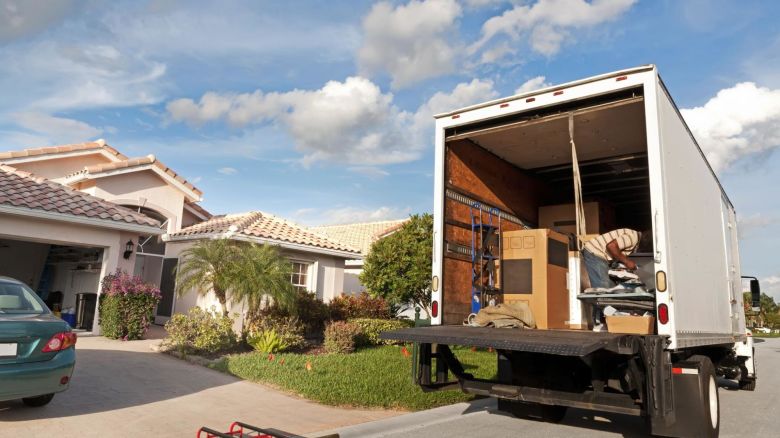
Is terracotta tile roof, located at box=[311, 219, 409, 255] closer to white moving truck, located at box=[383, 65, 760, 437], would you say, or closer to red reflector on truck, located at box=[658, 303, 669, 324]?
white moving truck, located at box=[383, 65, 760, 437]

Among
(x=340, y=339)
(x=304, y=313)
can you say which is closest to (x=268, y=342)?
(x=340, y=339)

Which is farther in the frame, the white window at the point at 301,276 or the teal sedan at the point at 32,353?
the white window at the point at 301,276

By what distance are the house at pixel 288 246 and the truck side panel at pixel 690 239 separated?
9.70m

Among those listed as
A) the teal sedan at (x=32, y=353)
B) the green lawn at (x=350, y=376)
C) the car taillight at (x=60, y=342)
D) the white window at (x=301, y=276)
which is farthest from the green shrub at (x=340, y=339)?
the car taillight at (x=60, y=342)

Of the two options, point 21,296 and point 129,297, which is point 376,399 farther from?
point 129,297

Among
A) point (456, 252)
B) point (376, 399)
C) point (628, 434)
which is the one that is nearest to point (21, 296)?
point (376, 399)

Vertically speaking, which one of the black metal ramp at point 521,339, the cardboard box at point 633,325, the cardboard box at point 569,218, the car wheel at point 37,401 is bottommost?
the car wheel at point 37,401

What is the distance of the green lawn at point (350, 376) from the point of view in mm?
7582

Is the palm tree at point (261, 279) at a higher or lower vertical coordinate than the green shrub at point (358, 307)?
higher

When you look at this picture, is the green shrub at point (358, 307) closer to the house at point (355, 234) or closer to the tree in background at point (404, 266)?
the tree in background at point (404, 266)

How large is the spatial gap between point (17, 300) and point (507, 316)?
568 cm

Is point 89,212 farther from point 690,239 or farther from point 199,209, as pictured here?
point 690,239

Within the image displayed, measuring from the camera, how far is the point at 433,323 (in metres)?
6.38

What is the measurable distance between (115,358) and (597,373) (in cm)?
816
